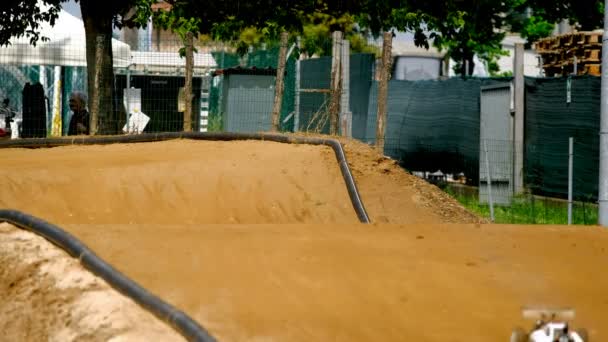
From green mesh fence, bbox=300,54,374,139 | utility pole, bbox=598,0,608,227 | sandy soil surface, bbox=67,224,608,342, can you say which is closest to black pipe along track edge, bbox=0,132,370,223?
green mesh fence, bbox=300,54,374,139

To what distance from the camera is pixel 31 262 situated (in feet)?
29.2

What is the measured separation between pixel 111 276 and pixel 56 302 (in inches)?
22.5

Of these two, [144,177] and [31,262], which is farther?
[144,177]

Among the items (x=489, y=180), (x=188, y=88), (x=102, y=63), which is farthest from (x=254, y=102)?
(x=489, y=180)

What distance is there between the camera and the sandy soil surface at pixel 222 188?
1507 cm

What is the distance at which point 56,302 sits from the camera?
8.20 m

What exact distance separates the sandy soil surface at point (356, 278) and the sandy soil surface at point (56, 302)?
284 mm

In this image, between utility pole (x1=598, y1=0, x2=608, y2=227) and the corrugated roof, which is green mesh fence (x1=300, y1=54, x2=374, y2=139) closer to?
the corrugated roof

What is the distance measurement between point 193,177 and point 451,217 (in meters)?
3.49

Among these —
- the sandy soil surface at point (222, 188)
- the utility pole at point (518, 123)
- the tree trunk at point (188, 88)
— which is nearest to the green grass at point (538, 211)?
the utility pole at point (518, 123)

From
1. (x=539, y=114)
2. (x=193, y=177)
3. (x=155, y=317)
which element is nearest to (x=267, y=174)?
(x=193, y=177)

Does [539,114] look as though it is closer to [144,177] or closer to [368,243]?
[144,177]

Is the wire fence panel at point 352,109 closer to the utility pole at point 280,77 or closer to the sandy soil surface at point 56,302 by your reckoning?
the utility pole at point 280,77

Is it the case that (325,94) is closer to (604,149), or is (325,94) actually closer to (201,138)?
(201,138)
